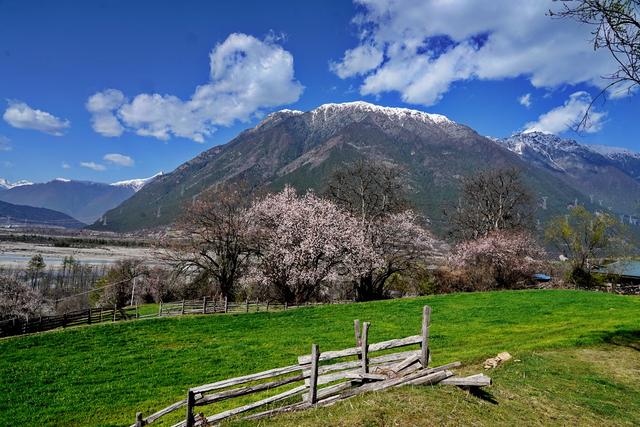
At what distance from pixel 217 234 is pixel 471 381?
32.7m

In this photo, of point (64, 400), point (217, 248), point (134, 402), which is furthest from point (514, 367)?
point (217, 248)

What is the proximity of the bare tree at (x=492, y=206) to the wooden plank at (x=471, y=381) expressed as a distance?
43972 millimetres

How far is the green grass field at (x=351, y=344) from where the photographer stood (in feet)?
33.2

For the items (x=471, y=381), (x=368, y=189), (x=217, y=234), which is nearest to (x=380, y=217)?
(x=368, y=189)

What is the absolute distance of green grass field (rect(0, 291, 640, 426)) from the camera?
1013cm

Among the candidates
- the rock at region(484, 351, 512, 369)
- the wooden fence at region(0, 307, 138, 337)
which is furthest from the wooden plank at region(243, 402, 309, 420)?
the wooden fence at region(0, 307, 138, 337)

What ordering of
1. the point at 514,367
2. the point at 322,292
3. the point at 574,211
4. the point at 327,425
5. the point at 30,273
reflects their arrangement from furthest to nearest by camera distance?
1. the point at 30,273
2. the point at 574,211
3. the point at 322,292
4. the point at 514,367
5. the point at 327,425

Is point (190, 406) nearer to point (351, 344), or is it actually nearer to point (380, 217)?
point (351, 344)

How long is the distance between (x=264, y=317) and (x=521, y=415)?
73.1ft

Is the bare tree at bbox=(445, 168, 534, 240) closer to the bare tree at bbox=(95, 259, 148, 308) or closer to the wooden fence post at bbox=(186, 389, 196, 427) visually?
the wooden fence post at bbox=(186, 389, 196, 427)

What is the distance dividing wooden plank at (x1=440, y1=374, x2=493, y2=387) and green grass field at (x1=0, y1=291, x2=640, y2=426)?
0.82 ft

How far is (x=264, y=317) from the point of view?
30000mm

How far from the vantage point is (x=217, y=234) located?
130ft

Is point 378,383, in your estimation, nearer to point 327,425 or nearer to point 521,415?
point 327,425
